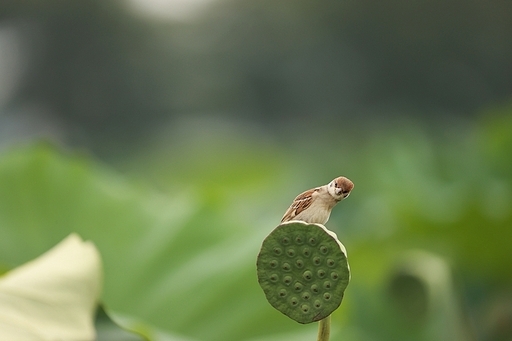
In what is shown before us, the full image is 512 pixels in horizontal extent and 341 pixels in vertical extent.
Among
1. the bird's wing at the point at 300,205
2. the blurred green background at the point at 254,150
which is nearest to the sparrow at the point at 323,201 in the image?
the bird's wing at the point at 300,205

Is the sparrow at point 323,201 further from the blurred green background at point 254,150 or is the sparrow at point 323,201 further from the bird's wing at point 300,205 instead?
the blurred green background at point 254,150

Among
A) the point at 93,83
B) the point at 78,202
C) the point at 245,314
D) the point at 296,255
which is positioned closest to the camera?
the point at 296,255

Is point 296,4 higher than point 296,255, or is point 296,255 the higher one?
point 296,4

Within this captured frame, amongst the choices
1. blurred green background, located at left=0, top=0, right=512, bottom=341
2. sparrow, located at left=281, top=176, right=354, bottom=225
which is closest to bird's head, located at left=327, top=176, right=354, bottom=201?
sparrow, located at left=281, top=176, right=354, bottom=225

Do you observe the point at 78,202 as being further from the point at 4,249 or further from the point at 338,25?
the point at 338,25

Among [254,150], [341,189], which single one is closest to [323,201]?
[341,189]

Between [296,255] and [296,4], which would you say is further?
[296,4]

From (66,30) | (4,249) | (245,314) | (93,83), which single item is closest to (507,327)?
(245,314)
